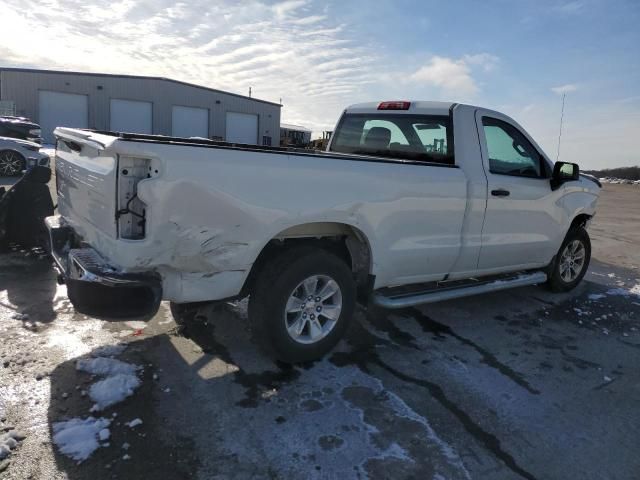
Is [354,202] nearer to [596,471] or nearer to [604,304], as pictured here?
[596,471]

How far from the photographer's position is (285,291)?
3473 mm

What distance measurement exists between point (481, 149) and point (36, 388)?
4.06m

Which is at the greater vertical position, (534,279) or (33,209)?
(33,209)

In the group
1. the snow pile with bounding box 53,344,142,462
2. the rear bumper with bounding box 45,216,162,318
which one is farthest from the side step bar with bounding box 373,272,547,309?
the snow pile with bounding box 53,344,142,462

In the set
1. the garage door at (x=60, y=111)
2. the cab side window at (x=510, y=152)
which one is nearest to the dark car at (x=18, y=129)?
the garage door at (x=60, y=111)

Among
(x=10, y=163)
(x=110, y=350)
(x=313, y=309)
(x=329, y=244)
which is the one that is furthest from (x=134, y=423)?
(x=10, y=163)

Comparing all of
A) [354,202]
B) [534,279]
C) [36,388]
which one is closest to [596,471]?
[354,202]

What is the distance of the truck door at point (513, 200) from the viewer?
4711mm

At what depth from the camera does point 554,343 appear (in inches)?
180

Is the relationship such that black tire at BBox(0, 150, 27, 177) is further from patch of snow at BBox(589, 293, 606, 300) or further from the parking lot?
patch of snow at BBox(589, 293, 606, 300)

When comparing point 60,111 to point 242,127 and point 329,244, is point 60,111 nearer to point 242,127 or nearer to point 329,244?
point 242,127

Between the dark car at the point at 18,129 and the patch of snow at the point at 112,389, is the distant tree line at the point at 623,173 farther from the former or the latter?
the patch of snow at the point at 112,389

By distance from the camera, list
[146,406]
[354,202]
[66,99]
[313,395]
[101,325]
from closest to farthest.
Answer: [146,406], [313,395], [354,202], [101,325], [66,99]

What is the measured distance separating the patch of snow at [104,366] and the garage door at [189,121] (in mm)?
30643
